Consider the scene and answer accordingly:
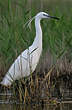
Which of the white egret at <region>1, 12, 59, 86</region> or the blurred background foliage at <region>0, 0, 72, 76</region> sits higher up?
the blurred background foliage at <region>0, 0, 72, 76</region>

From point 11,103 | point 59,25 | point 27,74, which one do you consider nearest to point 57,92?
point 27,74

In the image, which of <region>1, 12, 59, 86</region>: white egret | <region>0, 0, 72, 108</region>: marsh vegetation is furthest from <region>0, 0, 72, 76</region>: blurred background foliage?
<region>1, 12, 59, 86</region>: white egret

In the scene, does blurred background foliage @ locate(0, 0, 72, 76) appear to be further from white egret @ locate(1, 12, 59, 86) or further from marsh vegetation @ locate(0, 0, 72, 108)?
white egret @ locate(1, 12, 59, 86)

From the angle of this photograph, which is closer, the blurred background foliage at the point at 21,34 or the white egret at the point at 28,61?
the white egret at the point at 28,61

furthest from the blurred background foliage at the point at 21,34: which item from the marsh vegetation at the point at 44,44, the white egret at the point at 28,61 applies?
the white egret at the point at 28,61

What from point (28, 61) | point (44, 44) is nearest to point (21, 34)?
point (28, 61)

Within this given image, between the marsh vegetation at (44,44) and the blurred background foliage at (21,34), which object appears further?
the blurred background foliage at (21,34)

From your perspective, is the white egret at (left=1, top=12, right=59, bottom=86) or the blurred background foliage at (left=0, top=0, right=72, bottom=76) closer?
the white egret at (left=1, top=12, right=59, bottom=86)

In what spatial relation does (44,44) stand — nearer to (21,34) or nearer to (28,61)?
(21,34)

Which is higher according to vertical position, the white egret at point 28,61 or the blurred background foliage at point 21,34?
the blurred background foliage at point 21,34

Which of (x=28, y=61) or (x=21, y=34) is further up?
(x=21, y=34)

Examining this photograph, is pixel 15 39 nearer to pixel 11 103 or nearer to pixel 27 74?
pixel 27 74

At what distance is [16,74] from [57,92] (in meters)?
0.83

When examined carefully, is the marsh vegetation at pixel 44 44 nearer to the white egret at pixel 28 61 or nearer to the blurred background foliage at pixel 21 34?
the blurred background foliage at pixel 21 34
